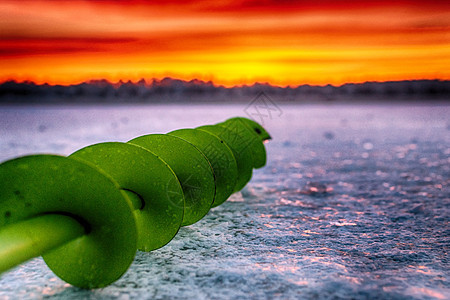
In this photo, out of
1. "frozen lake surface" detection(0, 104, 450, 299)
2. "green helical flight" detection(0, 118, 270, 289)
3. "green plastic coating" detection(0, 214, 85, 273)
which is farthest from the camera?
"frozen lake surface" detection(0, 104, 450, 299)

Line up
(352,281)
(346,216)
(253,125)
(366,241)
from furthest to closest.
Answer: (253,125), (346,216), (366,241), (352,281)

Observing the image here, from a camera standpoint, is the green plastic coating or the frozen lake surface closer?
the green plastic coating

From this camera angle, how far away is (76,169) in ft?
5.79

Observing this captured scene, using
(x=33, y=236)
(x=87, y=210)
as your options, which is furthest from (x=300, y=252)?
(x=33, y=236)

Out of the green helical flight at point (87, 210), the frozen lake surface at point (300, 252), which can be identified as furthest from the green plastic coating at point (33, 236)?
the frozen lake surface at point (300, 252)

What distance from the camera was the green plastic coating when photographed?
5.28ft

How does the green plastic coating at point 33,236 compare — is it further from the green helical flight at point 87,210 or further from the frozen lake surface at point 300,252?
the frozen lake surface at point 300,252

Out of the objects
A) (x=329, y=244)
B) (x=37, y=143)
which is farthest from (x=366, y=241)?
(x=37, y=143)

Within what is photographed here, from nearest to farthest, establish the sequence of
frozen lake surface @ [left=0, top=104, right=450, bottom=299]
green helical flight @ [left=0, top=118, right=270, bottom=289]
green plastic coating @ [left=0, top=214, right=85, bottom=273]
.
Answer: green plastic coating @ [left=0, top=214, right=85, bottom=273]
green helical flight @ [left=0, top=118, right=270, bottom=289]
frozen lake surface @ [left=0, top=104, right=450, bottom=299]

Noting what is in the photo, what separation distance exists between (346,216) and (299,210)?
407 mm

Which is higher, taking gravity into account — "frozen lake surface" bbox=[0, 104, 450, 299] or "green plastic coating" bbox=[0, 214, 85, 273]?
"green plastic coating" bbox=[0, 214, 85, 273]

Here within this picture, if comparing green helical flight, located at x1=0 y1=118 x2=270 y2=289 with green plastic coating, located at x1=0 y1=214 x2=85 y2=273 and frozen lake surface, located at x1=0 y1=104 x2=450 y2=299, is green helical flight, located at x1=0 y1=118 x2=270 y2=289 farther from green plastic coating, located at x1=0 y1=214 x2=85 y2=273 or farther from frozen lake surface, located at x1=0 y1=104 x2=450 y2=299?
frozen lake surface, located at x1=0 y1=104 x2=450 y2=299

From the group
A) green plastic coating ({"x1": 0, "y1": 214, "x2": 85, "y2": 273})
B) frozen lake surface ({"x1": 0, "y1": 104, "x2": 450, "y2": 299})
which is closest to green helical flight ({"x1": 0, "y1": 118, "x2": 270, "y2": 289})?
green plastic coating ({"x1": 0, "y1": 214, "x2": 85, "y2": 273})

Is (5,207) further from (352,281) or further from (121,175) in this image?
(352,281)
